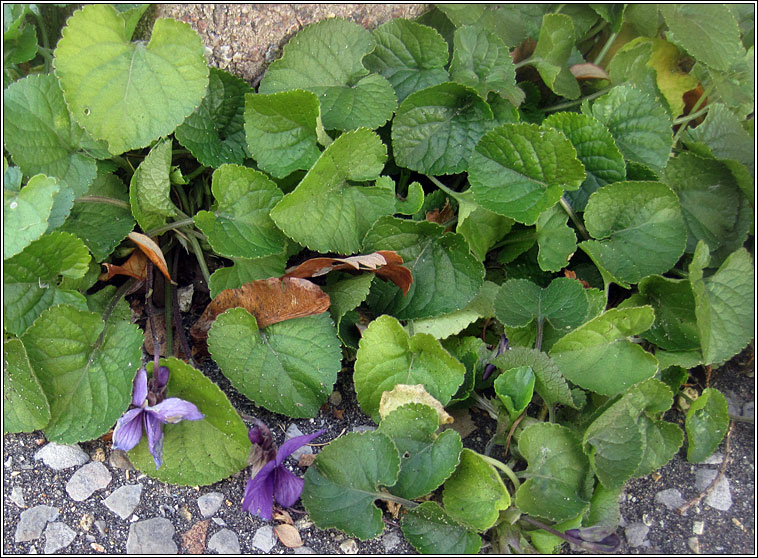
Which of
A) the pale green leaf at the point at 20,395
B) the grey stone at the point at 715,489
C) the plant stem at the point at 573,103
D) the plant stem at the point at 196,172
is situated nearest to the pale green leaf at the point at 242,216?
the plant stem at the point at 196,172

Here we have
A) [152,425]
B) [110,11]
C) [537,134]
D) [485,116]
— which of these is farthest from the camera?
[485,116]

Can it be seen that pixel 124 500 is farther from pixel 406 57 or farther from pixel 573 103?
pixel 573 103

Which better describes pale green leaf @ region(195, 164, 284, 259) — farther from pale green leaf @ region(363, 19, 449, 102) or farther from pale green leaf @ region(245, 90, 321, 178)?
pale green leaf @ region(363, 19, 449, 102)

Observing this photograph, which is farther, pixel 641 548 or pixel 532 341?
pixel 532 341

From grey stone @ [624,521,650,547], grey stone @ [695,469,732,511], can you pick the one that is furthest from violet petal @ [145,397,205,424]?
grey stone @ [695,469,732,511]

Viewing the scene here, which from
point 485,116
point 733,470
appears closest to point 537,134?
point 485,116

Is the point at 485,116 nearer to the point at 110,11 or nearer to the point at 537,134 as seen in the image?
the point at 537,134
